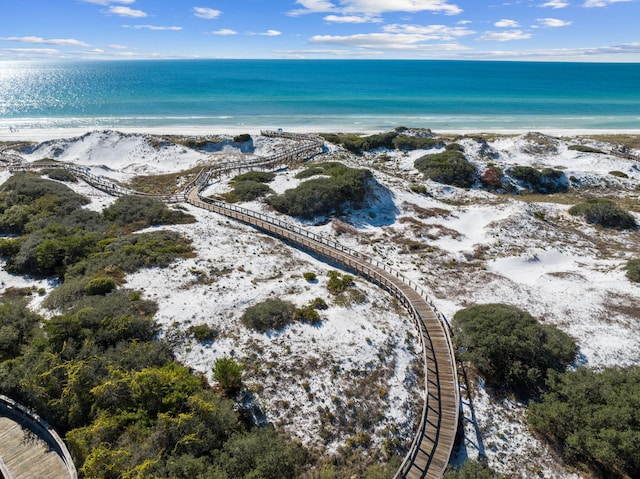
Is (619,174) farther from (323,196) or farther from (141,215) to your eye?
(141,215)

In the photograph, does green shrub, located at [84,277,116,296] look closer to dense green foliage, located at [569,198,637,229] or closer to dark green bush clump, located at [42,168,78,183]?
dark green bush clump, located at [42,168,78,183]

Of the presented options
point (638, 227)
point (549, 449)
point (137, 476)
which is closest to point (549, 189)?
point (638, 227)

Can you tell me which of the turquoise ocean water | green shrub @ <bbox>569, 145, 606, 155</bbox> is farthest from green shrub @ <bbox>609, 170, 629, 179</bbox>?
the turquoise ocean water

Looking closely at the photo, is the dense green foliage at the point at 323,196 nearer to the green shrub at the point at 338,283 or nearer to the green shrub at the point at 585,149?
the green shrub at the point at 338,283

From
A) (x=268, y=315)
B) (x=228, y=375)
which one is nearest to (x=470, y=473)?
(x=228, y=375)

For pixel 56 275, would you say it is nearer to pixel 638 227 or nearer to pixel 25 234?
pixel 25 234

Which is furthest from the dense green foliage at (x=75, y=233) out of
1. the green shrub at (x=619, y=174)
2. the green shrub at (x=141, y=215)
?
the green shrub at (x=619, y=174)

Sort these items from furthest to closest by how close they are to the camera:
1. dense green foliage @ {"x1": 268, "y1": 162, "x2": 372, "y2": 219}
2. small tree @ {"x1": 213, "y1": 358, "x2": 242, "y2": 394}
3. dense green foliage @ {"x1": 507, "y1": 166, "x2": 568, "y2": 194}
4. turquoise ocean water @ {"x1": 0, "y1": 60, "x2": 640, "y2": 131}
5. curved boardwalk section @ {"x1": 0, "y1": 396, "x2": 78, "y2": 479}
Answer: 1. turquoise ocean water @ {"x1": 0, "y1": 60, "x2": 640, "y2": 131}
2. dense green foliage @ {"x1": 507, "y1": 166, "x2": 568, "y2": 194}
3. dense green foliage @ {"x1": 268, "y1": 162, "x2": 372, "y2": 219}
4. small tree @ {"x1": 213, "y1": 358, "x2": 242, "y2": 394}
5. curved boardwalk section @ {"x1": 0, "y1": 396, "x2": 78, "y2": 479}
